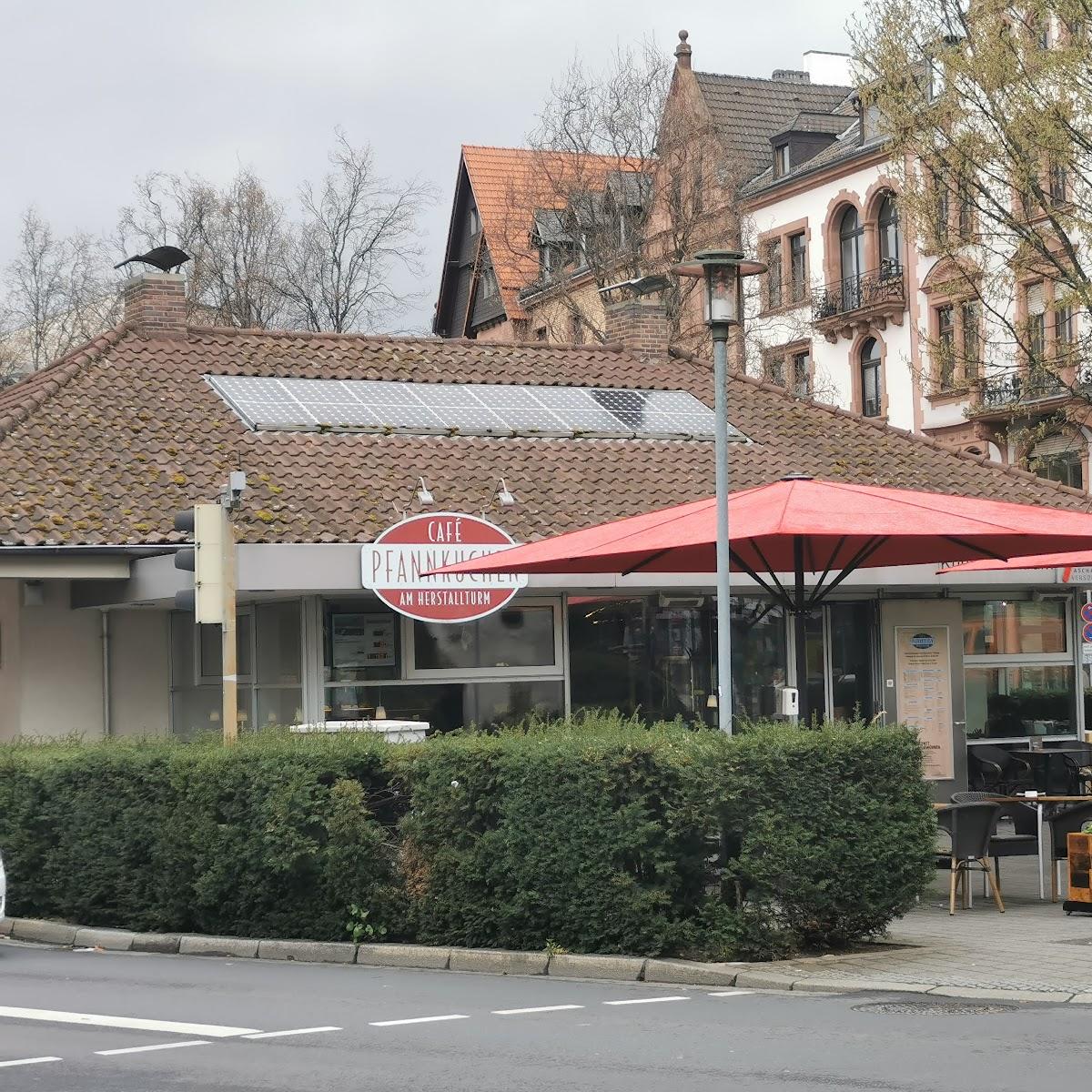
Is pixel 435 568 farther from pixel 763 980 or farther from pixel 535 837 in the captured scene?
pixel 763 980

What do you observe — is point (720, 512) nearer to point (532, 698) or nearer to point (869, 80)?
point (532, 698)

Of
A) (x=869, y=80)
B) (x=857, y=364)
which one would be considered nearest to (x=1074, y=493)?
(x=869, y=80)

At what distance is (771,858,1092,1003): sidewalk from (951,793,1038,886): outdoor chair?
418 millimetres

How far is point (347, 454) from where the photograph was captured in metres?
21.8

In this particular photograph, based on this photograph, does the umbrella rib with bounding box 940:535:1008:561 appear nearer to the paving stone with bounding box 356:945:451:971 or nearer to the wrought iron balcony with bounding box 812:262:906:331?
the paving stone with bounding box 356:945:451:971

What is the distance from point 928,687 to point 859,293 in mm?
26760

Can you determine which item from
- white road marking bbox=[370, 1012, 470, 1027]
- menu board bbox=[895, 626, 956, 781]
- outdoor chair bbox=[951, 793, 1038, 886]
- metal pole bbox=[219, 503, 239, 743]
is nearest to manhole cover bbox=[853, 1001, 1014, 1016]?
white road marking bbox=[370, 1012, 470, 1027]

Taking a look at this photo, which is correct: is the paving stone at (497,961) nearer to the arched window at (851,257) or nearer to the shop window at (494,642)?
the shop window at (494,642)

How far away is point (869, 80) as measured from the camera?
946 inches

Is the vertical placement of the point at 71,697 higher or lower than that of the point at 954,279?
lower

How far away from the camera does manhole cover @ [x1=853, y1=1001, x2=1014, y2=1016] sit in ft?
33.2

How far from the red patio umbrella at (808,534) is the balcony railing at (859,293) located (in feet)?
101

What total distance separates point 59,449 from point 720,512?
10.1 meters

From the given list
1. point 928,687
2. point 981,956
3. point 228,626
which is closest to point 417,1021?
point 981,956
